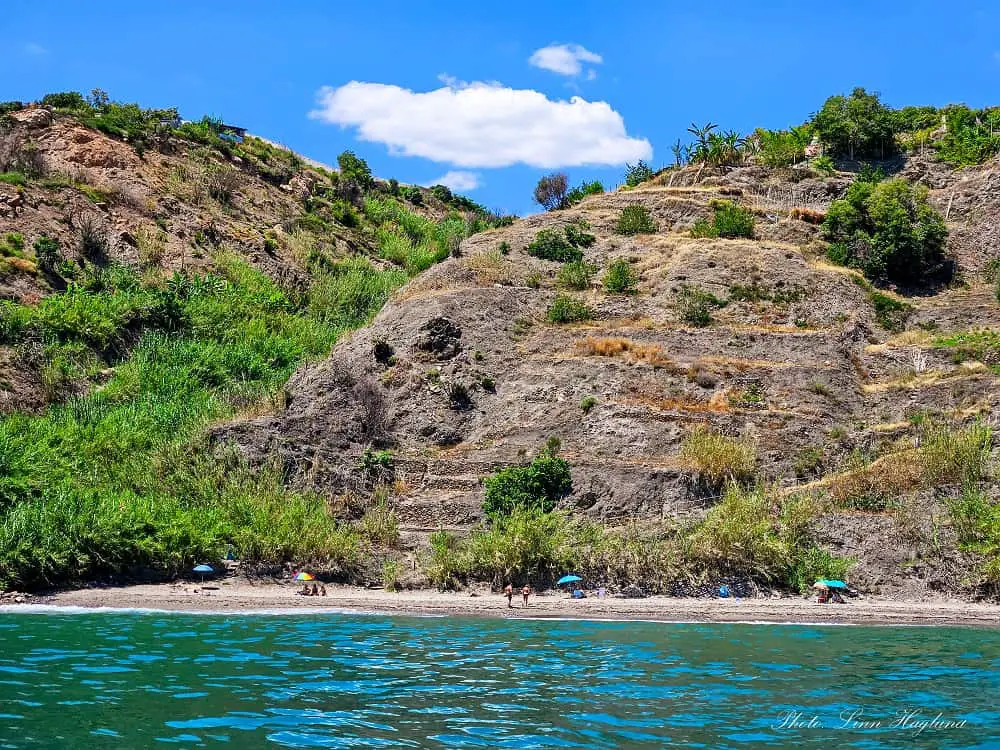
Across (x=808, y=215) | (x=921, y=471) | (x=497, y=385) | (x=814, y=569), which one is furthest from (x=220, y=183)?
(x=814, y=569)

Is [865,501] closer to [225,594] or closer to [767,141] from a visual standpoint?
[225,594]

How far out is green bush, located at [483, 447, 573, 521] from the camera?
30.1 metres

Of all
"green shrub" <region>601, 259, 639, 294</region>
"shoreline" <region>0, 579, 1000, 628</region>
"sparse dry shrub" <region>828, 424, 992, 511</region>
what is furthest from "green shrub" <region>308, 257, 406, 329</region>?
"sparse dry shrub" <region>828, 424, 992, 511</region>

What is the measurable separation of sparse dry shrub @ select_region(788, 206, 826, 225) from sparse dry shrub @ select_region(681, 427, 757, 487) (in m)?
26.0

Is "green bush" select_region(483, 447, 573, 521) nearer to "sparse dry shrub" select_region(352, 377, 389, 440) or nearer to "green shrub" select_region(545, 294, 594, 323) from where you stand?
"sparse dry shrub" select_region(352, 377, 389, 440)

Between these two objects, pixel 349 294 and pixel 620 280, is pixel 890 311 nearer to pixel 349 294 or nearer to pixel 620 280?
pixel 620 280

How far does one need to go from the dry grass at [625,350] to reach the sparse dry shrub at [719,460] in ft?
21.7

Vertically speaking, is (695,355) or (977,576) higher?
(695,355)

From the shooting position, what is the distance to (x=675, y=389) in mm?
36750

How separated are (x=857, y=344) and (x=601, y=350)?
37.8 feet

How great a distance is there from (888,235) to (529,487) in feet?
90.5

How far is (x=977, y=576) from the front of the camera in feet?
83.6

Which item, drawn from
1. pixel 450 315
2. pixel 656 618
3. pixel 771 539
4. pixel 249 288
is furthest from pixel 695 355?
pixel 249 288

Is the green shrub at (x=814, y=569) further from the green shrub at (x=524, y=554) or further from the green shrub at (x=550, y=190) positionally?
the green shrub at (x=550, y=190)
